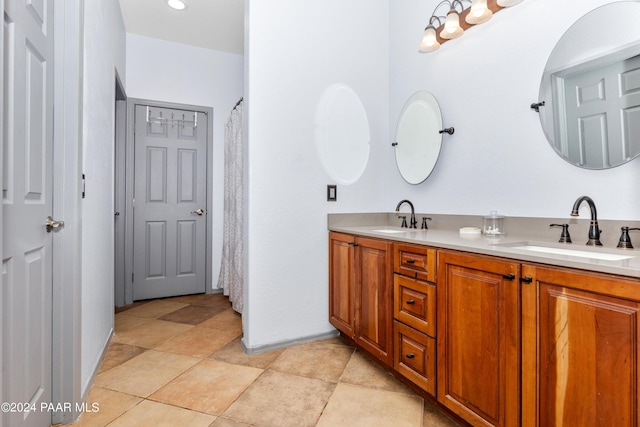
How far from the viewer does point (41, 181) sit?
1424 millimetres

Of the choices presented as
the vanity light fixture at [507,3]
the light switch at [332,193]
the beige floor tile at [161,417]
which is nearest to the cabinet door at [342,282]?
the light switch at [332,193]

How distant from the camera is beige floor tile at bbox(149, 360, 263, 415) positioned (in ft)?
5.62

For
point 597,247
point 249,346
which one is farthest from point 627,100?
point 249,346

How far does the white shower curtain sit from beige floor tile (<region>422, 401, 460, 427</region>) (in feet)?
6.04

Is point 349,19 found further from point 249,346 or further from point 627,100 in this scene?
point 249,346

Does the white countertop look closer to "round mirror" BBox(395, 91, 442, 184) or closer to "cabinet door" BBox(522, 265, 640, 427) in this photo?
"cabinet door" BBox(522, 265, 640, 427)

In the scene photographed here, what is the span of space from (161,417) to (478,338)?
1482 mm

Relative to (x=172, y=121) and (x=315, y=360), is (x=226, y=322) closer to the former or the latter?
(x=315, y=360)

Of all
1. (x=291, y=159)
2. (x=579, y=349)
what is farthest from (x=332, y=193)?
(x=579, y=349)

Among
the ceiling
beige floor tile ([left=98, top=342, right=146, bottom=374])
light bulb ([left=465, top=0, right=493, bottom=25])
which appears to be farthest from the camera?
the ceiling

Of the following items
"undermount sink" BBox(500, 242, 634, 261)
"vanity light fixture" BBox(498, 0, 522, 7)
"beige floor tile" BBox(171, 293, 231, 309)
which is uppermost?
"vanity light fixture" BBox(498, 0, 522, 7)

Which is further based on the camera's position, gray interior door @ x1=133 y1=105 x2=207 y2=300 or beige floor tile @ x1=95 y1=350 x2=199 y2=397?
gray interior door @ x1=133 y1=105 x2=207 y2=300

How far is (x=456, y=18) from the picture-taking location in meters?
2.00

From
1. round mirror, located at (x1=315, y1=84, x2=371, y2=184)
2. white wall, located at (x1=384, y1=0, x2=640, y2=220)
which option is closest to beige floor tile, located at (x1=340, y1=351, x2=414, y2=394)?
white wall, located at (x1=384, y1=0, x2=640, y2=220)
